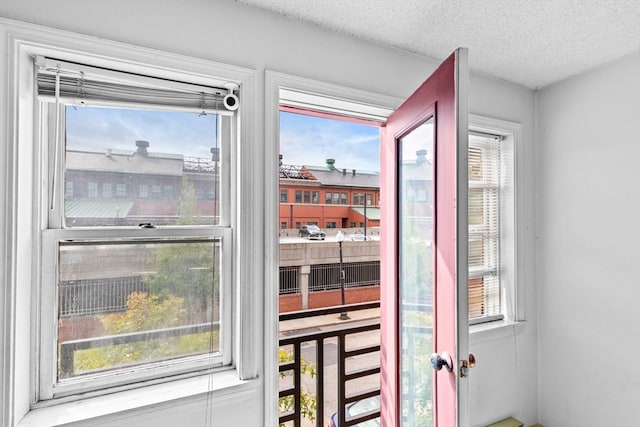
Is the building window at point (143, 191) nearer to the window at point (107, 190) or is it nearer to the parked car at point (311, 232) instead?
the window at point (107, 190)

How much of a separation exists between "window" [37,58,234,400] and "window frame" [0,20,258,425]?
40 millimetres

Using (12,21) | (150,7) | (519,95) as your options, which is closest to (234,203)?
(150,7)

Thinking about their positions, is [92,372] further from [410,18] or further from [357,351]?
[410,18]

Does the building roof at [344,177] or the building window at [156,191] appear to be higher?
the building roof at [344,177]

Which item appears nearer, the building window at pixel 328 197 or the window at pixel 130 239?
the window at pixel 130 239

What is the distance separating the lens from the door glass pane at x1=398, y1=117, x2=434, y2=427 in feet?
4.31

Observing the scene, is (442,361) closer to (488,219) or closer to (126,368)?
(126,368)

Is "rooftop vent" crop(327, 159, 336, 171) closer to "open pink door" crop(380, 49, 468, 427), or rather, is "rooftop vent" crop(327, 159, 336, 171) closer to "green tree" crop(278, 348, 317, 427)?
"open pink door" crop(380, 49, 468, 427)

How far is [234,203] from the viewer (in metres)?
1.41

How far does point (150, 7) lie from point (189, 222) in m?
0.83

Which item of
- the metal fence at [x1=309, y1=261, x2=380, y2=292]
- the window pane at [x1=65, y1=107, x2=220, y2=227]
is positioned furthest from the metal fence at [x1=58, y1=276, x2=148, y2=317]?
the metal fence at [x1=309, y1=261, x2=380, y2=292]

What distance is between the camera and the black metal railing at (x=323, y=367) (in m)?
1.89

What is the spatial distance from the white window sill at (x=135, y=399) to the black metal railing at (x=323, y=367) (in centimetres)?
59

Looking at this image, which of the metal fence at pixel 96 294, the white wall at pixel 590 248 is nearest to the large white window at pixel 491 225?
the white wall at pixel 590 248
